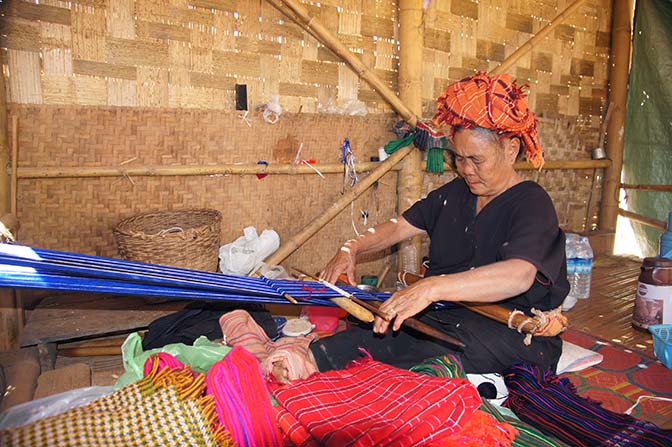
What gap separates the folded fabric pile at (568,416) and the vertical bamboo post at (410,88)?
7.44ft

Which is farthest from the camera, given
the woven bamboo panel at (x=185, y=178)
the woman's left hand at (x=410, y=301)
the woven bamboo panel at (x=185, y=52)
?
the woven bamboo panel at (x=185, y=178)

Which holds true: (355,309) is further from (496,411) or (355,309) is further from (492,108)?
(492,108)

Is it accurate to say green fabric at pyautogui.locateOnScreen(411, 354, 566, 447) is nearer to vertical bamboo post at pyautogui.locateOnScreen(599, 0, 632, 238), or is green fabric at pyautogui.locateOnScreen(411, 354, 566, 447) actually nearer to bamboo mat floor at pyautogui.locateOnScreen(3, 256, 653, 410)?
bamboo mat floor at pyautogui.locateOnScreen(3, 256, 653, 410)

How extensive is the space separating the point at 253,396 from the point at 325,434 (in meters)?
0.27

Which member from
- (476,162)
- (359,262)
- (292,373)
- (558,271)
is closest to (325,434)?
(292,373)

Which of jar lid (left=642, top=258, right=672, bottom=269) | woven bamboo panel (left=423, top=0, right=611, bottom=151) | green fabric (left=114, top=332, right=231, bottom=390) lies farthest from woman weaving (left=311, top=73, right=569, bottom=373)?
woven bamboo panel (left=423, top=0, right=611, bottom=151)

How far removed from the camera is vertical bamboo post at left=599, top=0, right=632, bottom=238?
17.4 ft

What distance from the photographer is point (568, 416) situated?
5.74ft

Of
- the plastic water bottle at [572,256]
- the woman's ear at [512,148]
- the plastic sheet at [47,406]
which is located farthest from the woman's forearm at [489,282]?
the plastic water bottle at [572,256]

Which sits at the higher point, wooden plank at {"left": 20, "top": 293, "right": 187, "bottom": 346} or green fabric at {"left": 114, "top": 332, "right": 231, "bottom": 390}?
green fabric at {"left": 114, "top": 332, "right": 231, "bottom": 390}

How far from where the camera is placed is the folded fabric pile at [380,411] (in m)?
1.36

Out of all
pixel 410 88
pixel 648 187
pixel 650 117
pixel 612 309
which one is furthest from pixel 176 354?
pixel 650 117

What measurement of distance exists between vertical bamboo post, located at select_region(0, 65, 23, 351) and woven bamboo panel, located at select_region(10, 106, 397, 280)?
19 centimetres

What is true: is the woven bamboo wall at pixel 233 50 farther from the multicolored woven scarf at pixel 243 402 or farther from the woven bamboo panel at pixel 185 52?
the multicolored woven scarf at pixel 243 402
